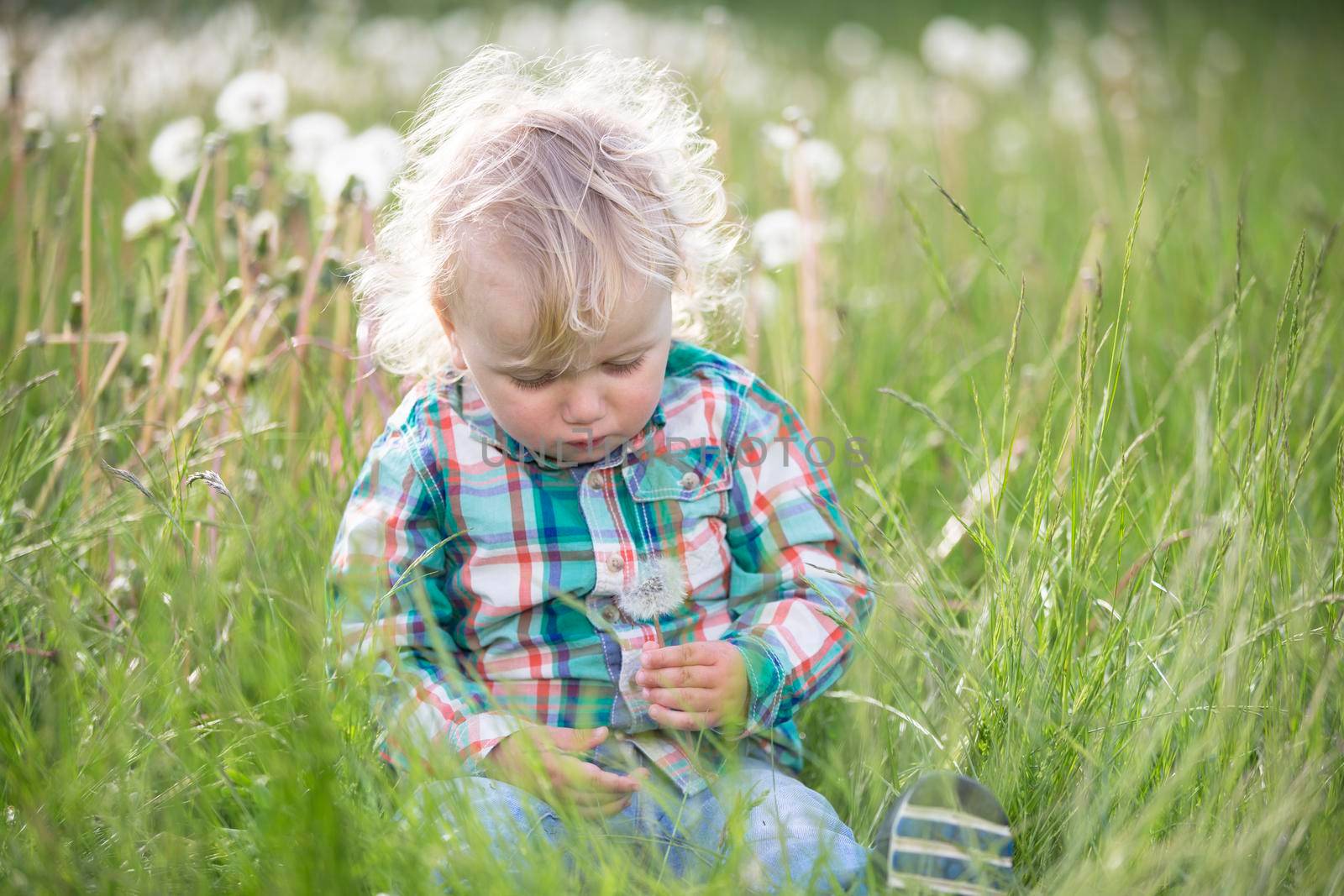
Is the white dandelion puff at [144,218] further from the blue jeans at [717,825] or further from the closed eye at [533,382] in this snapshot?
the blue jeans at [717,825]

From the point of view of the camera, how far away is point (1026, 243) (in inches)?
87.9

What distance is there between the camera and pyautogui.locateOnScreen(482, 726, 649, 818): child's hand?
2.95 ft

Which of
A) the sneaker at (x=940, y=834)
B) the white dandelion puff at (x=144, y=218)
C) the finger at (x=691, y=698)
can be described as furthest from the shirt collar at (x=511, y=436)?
the white dandelion puff at (x=144, y=218)

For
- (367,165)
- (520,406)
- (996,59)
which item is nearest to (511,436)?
(520,406)

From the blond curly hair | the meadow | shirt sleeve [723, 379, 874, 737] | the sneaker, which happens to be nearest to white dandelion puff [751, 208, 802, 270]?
the meadow

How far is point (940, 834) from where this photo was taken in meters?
0.79

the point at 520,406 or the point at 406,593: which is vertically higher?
the point at 520,406

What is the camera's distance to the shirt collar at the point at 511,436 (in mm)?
1091

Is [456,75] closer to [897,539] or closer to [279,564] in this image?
[279,564]

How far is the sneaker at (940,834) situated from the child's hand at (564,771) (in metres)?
0.20

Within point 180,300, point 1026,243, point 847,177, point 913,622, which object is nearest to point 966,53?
point 847,177

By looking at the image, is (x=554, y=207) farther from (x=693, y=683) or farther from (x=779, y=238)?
(x=779, y=238)

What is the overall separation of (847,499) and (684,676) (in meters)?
0.44

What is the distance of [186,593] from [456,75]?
1.95ft
